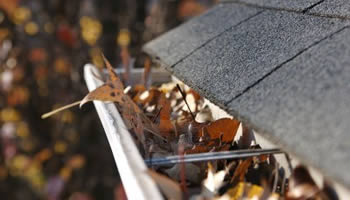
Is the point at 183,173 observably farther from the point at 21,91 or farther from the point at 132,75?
the point at 21,91

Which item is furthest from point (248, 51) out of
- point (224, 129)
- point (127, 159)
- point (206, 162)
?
point (127, 159)

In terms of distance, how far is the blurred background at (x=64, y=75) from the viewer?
4.17m

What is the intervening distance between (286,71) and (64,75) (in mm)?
3209

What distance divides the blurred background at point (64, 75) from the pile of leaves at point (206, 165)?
8.06ft

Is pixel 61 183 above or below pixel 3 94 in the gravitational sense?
below

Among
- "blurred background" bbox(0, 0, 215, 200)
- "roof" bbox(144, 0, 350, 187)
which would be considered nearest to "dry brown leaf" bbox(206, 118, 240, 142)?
"roof" bbox(144, 0, 350, 187)

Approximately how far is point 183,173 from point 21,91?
3.29 m

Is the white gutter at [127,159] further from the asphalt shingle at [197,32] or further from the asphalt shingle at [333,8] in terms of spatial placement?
the asphalt shingle at [333,8]

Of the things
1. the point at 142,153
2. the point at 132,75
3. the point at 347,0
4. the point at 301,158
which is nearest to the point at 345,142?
the point at 301,158

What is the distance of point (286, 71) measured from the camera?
129 cm

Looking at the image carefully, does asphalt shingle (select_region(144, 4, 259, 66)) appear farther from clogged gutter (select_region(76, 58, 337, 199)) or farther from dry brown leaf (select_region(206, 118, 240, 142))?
dry brown leaf (select_region(206, 118, 240, 142))

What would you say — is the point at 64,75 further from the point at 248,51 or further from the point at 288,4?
the point at 248,51

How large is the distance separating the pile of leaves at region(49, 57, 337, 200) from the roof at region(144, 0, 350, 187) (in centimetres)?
15

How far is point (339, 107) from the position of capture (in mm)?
1057
